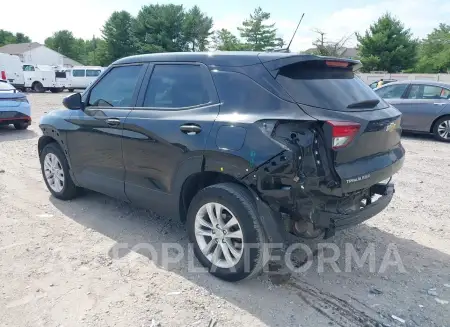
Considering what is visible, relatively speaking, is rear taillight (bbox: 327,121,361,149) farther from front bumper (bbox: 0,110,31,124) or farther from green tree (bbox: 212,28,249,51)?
green tree (bbox: 212,28,249,51)

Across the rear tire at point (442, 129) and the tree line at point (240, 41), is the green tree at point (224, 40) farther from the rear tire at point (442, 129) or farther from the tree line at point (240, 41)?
the rear tire at point (442, 129)

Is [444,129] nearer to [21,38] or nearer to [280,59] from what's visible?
[280,59]

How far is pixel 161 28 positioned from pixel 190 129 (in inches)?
1832

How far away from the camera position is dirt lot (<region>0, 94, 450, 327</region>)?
2.77 meters

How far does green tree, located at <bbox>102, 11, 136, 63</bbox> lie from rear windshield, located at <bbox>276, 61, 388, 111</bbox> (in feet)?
170

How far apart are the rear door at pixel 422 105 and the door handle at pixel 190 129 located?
8659 mm

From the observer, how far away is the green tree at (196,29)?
47.2 m

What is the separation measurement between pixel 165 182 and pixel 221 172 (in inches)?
27.5

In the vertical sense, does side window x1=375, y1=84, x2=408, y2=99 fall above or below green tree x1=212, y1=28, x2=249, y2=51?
below

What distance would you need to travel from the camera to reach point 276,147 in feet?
8.94

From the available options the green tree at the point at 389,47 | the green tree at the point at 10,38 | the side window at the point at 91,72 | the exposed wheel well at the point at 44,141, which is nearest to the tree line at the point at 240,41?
the green tree at the point at 389,47

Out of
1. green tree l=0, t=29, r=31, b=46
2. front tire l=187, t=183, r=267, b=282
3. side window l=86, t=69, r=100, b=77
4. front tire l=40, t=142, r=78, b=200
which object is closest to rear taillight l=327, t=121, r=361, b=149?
front tire l=187, t=183, r=267, b=282

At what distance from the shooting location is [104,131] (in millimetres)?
4070

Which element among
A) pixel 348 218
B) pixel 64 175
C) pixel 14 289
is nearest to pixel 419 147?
pixel 348 218
